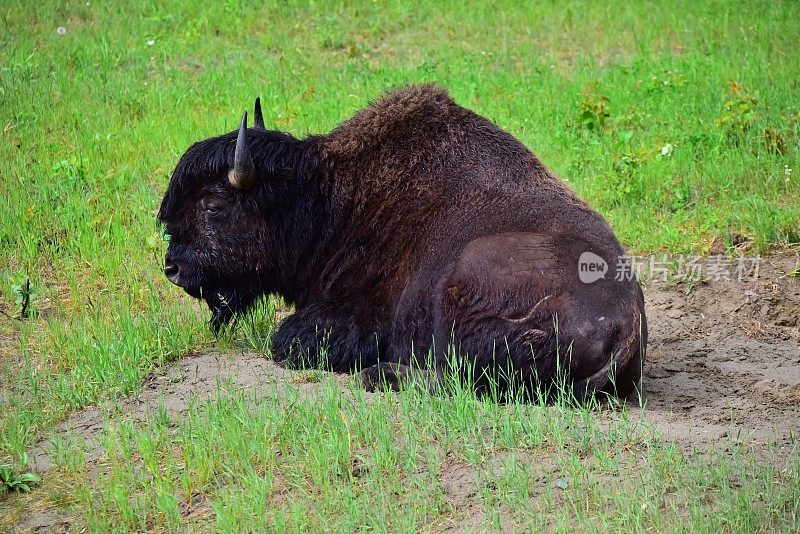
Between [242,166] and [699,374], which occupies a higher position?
[242,166]

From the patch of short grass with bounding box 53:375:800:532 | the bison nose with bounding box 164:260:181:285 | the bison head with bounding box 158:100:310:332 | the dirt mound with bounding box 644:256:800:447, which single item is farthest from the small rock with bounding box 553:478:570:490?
the bison nose with bounding box 164:260:181:285

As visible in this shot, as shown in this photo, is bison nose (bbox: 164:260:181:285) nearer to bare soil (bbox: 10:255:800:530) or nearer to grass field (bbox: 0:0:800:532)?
grass field (bbox: 0:0:800:532)

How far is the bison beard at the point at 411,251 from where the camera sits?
227 inches

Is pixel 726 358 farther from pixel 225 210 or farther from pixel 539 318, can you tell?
pixel 225 210

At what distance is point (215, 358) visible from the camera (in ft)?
21.5

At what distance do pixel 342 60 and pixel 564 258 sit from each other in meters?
7.30

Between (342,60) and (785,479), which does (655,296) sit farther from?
(342,60)

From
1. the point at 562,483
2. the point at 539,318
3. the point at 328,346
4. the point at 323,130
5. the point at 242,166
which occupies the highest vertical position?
the point at 323,130

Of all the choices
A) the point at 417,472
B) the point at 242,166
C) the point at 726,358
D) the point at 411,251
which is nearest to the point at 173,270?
the point at 242,166

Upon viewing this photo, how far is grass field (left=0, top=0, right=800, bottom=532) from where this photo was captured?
15.3ft

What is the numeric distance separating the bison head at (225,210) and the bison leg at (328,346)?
0.53m

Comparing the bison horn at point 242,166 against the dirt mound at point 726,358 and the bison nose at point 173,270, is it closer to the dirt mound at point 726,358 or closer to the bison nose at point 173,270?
the bison nose at point 173,270

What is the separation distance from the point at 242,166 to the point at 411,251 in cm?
112

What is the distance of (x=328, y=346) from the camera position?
20.7 feet
